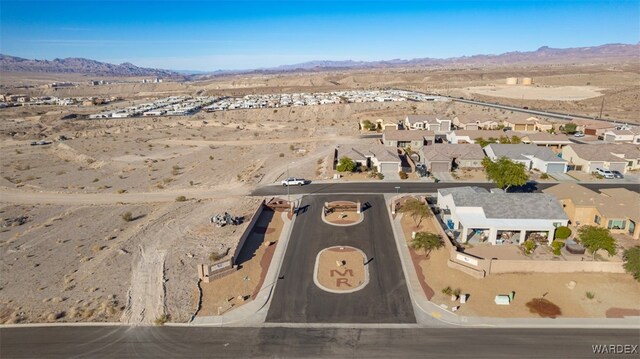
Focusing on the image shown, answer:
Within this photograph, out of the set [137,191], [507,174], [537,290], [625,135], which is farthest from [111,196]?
[625,135]

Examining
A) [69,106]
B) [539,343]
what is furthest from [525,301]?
[69,106]

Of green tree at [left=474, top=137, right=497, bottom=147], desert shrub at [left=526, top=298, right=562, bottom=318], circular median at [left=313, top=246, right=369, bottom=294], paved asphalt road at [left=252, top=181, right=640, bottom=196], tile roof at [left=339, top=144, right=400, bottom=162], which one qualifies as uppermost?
tile roof at [left=339, top=144, right=400, bottom=162]

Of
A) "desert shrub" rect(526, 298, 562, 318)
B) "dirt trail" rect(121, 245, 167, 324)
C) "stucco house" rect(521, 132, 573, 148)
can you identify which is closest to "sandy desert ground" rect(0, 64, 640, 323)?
"dirt trail" rect(121, 245, 167, 324)

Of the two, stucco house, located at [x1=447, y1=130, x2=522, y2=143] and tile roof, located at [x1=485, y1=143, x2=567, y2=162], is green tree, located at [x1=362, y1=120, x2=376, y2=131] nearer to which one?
stucco house, located at [x1=447, y1=130, x2=522, y2=143]

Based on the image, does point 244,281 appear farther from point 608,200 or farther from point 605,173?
point 605,173

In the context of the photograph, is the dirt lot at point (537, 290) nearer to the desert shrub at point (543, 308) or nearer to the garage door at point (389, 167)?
the desert shrub at point (543, 308)
